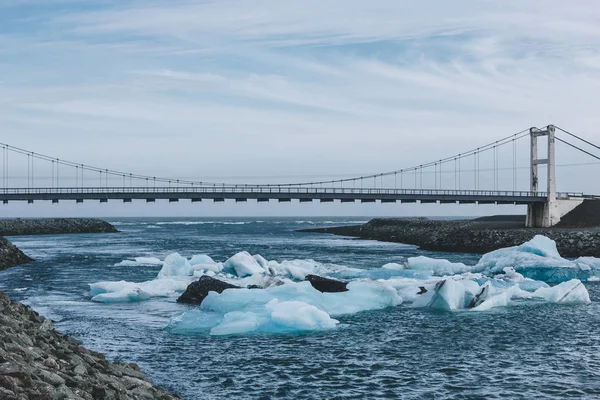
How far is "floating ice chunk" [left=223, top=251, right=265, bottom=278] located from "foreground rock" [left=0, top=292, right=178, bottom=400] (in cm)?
1448

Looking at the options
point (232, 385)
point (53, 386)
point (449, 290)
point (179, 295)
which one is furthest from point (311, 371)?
point (179, 295)

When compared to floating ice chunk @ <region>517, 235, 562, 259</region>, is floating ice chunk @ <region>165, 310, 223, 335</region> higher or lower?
lower

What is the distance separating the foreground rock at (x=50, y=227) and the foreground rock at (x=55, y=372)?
76893 millimetres

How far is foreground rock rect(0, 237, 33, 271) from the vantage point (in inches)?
1201

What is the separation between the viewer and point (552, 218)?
51219 mm

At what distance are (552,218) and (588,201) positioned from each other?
12.6 ft

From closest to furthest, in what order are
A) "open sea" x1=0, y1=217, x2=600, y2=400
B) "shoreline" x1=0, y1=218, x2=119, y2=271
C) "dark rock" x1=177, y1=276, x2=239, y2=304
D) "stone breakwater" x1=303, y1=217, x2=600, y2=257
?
"open sea" x1=0, y1=217, x2=600, y2=400 → "dark rock" x1=177, y1=276, x2=239, y2=304 → "stone breakwater" x1=303, y1=217, x2=600, y2=257 → "shoreline" x1=0, y1=218, x2=119, y2=271

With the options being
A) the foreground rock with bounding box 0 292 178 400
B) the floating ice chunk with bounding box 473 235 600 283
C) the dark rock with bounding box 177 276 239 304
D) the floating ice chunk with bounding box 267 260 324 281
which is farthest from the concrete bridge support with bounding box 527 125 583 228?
the foreground rock with bounding box 0 292 178 400

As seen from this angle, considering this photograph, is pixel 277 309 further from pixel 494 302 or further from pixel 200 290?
pixel 494 302

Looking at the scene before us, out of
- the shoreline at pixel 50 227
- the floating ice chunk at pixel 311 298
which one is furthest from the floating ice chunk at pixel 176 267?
the shoreline at pixel 50 227

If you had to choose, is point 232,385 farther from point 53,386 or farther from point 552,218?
point 552,218

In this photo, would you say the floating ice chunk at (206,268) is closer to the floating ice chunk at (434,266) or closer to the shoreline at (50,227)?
the floating ice chunk at (434,266)

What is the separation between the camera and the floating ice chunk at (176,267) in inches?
1004

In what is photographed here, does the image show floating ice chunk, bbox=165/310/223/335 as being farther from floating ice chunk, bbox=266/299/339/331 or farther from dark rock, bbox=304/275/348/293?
dark rock, bbox=304/275/348/293
